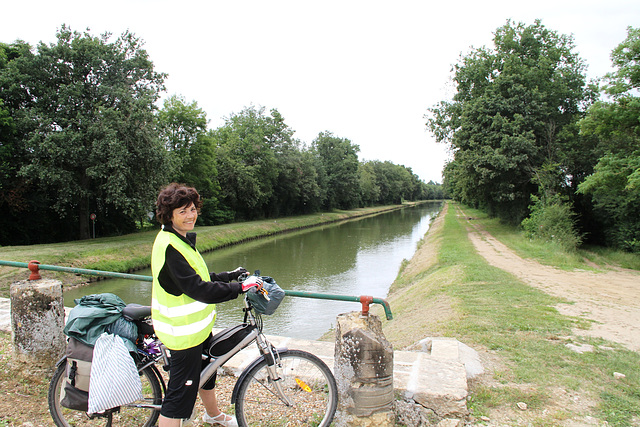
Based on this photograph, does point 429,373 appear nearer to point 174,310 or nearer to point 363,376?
point 363,376

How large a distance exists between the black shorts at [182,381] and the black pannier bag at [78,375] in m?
0.59

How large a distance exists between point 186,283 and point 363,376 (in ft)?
4.74

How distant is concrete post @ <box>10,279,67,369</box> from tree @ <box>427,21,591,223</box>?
22.4 meters

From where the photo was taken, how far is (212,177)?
117 feet

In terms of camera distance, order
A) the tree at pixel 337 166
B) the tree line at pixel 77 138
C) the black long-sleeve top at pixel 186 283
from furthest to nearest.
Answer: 1. the tree at pixel 337 166
2. the tree line at pixel 77 138
3. the black long-sleeve top at pixel 186 283

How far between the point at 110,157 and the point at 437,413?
1948 cm

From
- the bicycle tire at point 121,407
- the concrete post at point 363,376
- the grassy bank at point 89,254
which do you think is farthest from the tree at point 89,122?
the concrete post at point 363,376

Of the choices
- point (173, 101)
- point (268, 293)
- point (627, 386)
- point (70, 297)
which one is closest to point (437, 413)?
point (268, 293)

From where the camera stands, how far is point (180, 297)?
2.55 m

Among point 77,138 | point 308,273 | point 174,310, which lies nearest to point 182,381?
point 174,310

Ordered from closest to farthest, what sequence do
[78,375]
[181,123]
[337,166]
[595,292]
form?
[78,375] → [595,292] → [181,123] → [337,166]

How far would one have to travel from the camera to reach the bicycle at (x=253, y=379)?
2.83 m

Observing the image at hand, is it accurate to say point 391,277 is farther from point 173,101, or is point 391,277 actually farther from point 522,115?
point 173,101

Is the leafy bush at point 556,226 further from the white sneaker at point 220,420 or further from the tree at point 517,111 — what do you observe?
the white sneaker at point 220,420
